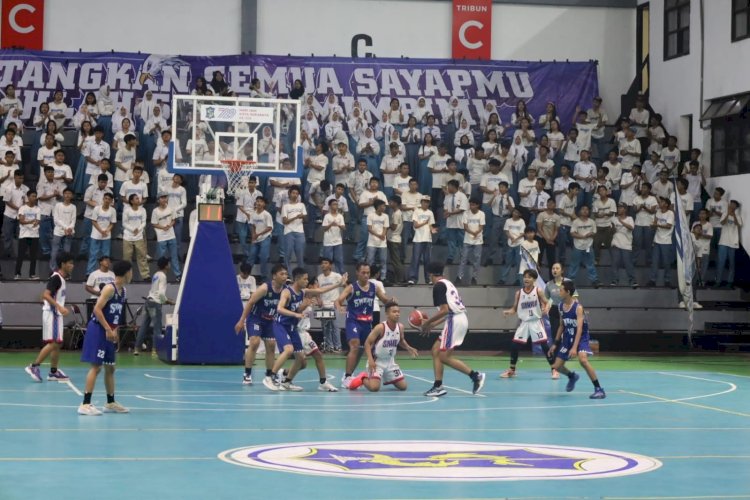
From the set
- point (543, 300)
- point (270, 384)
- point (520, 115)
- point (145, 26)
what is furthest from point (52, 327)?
point (145, 26)

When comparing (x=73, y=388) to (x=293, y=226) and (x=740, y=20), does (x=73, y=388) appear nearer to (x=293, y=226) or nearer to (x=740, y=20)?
(x=293, y=226)

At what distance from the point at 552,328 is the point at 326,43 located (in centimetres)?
1290

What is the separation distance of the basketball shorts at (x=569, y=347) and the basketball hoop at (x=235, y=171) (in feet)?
25.8

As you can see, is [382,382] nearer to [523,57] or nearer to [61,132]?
[61,132]

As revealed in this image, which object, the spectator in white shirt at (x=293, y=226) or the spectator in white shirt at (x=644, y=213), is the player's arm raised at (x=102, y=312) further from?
the spectator in white shirt at (x=644, y=213)

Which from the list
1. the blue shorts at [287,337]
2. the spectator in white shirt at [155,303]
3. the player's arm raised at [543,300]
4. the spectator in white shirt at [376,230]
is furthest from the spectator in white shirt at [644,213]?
the blue shorts at [287,337]

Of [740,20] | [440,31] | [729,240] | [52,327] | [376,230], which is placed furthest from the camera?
[440,31]

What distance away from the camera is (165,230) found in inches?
1077

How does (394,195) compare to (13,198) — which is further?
(394,195)

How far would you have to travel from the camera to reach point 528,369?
24.4 metres

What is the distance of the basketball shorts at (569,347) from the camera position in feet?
62.4

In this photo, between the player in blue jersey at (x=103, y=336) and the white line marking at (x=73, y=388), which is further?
the white line marking at (x=73, y=388)

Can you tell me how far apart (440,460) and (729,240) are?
20.0m

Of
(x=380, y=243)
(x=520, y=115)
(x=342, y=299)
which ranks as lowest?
(x=342, y=299)
